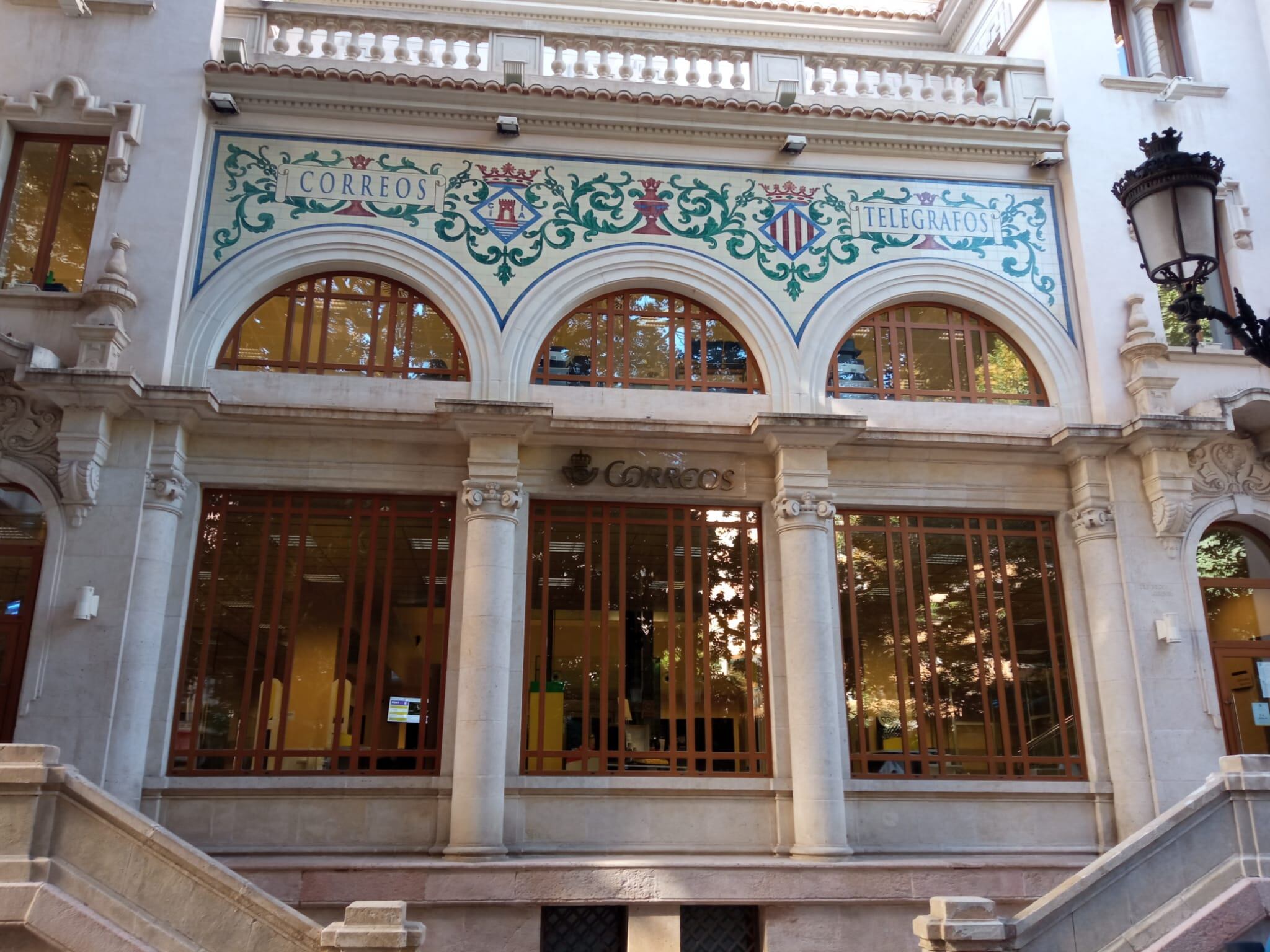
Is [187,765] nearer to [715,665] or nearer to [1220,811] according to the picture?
[715,665]

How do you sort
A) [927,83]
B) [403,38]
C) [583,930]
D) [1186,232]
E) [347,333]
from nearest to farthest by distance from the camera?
1. [1186,232]
2. [583,930]
3. [347,333]
4. [403,38]
5. [927,83]

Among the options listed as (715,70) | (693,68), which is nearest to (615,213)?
(693,68)

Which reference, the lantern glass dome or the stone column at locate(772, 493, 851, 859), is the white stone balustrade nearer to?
the stone column at locate(772, 493, 851, 859)

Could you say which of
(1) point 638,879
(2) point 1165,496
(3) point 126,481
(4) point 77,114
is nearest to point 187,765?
(3) point 126,481

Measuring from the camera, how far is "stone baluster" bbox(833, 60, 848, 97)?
13469mm

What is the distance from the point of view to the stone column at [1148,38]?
13867 mm

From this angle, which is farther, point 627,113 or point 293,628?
point 627,113

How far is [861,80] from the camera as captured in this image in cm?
1352

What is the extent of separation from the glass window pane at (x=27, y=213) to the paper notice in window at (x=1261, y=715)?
1459 cm

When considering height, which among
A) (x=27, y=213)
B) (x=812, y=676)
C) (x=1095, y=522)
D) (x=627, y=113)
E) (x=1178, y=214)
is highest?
(x=627, y=113)

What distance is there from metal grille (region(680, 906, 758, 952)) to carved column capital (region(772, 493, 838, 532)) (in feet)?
13.2

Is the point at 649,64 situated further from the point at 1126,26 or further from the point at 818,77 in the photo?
the point at 1126,26

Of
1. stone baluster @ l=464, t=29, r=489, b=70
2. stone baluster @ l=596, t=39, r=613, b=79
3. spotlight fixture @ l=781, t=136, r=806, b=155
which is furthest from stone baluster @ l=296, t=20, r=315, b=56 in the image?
spotlight fixture @ l=781, t=136, r=806, b=155

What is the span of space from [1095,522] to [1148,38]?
716cm
